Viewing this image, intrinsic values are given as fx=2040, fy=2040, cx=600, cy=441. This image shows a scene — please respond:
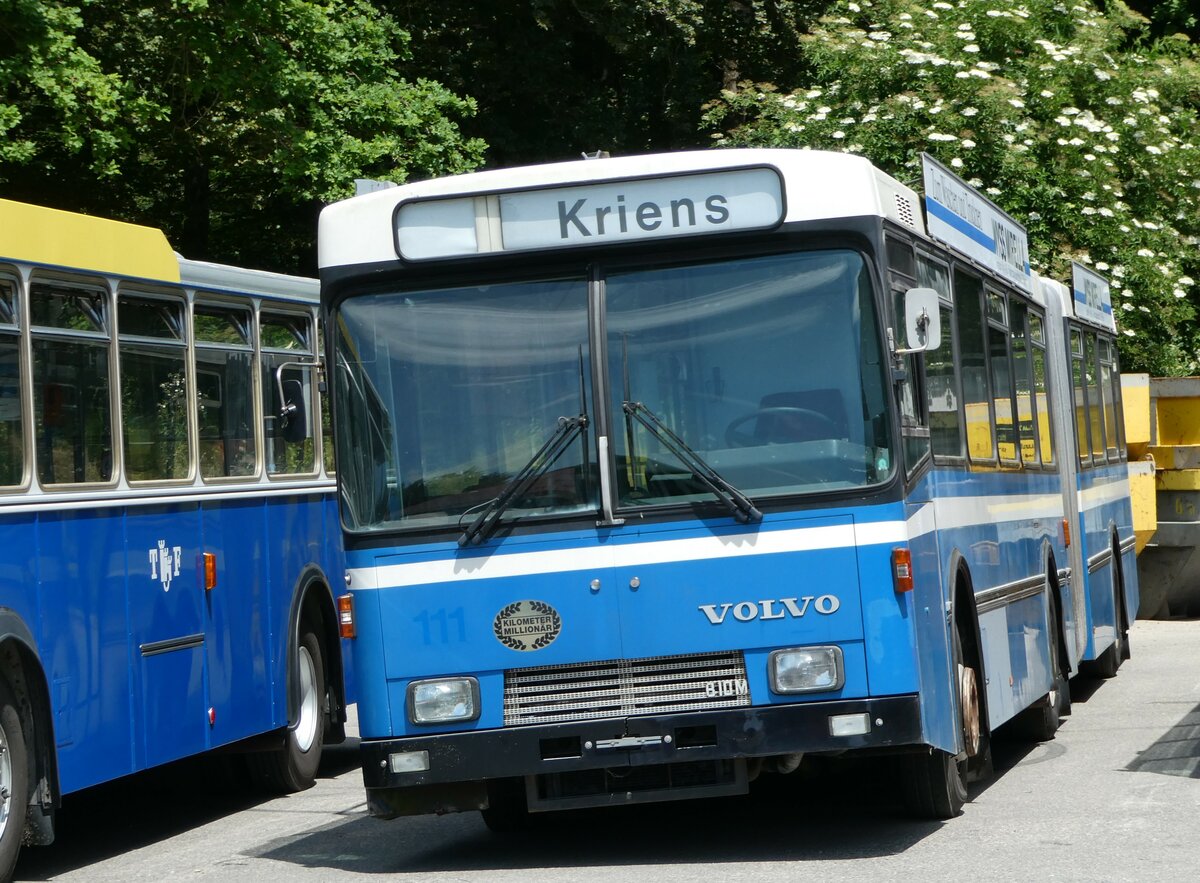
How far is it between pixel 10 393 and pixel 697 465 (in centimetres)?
325

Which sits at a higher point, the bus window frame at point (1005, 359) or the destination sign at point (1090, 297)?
the destination sign at point (1090, 297)

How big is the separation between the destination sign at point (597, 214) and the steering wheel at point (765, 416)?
768 mm

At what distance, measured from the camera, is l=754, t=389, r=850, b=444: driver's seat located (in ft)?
27.1

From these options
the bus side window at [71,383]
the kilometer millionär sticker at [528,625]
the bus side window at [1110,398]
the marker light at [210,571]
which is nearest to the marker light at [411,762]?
the kilometer millionär sticker at [528,625]

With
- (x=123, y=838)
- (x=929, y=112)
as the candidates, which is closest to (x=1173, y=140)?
(x=929, y=112)

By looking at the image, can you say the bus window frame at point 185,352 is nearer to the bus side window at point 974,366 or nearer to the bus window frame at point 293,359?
the bus window frame at point 293,359

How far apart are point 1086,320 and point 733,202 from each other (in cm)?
867

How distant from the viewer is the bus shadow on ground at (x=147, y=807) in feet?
34.2

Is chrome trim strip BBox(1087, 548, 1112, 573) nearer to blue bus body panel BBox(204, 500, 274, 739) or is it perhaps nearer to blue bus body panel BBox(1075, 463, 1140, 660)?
blue bus body panel BBox(1075, 463, 1140, 660)

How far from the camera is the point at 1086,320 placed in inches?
647

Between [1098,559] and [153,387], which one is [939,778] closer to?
[153,387]

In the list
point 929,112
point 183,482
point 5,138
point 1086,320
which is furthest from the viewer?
point 929,112

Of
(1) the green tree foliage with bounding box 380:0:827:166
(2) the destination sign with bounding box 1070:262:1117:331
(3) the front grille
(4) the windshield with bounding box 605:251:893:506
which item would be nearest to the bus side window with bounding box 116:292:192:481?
(3) the front grille

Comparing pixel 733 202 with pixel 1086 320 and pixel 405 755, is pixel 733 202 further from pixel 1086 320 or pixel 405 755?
pixel 1086 320
